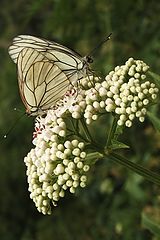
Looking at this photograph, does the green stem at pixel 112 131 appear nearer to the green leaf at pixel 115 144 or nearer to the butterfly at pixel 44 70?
the green leaf at pixel 115 144

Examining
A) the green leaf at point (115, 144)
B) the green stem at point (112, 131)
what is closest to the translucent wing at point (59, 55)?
the green stem at point (112, 131)

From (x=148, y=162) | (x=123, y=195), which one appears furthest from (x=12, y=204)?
(x=148, y=162)

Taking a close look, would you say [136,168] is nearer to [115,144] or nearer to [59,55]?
[115,144]

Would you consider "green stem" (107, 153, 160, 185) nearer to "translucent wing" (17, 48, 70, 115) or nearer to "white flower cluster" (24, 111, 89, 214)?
"white flower cluster" (24, 111, 89, 214)

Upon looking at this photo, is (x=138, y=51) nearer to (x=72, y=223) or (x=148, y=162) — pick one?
(x=148, y=162)

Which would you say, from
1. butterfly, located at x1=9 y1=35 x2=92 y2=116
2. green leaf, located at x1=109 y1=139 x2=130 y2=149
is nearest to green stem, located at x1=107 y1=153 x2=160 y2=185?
green leaf, located at x1=109 y1=139 x2=130 y2=149
